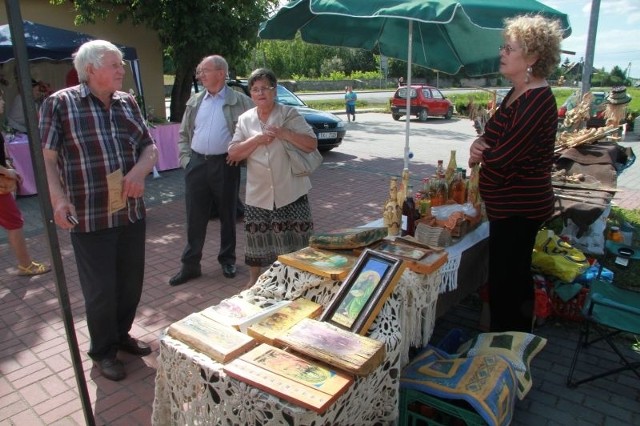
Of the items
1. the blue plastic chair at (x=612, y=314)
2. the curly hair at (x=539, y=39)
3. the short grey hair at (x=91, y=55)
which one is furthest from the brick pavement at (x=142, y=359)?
the curly hair at (x=539, y=39)

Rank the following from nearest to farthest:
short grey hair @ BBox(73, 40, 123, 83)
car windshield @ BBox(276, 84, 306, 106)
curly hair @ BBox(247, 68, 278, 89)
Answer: short grey hair @ BBox(73, 40, 123, 83) < curly hair @ BBox(247, 68, 278, 89) < car windshield @ BBox(276, 84, 306, 106)

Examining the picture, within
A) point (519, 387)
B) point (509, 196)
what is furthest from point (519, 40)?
point (519, 387)

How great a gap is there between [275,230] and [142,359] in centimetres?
128

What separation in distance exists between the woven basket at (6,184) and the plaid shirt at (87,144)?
1.81 m

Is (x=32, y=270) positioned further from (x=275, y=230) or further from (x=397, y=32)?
(x=397, y=32)

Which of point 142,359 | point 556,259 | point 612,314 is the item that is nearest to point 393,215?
point 612,314

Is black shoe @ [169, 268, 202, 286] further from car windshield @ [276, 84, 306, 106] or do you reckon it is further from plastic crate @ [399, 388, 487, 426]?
car windshield @ [276, 84, 306, 106]

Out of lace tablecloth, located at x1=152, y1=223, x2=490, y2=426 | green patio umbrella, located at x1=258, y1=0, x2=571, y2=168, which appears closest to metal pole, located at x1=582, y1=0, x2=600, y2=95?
green patio umbrella, located at x1=258, y1=0, x2=571, y2=168

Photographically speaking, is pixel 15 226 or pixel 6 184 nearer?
pixel 6 184

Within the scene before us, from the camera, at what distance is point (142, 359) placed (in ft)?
10.3

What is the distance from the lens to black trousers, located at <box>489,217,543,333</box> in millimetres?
2893

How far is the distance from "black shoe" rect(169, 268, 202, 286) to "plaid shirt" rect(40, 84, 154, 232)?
163cm

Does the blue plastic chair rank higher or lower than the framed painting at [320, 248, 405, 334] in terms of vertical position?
lower

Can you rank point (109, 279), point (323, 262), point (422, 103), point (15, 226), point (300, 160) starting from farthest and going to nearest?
point (422, 103) < point (15, 226) < point (300, 160) < point (109, 279) < point (323, 262)
